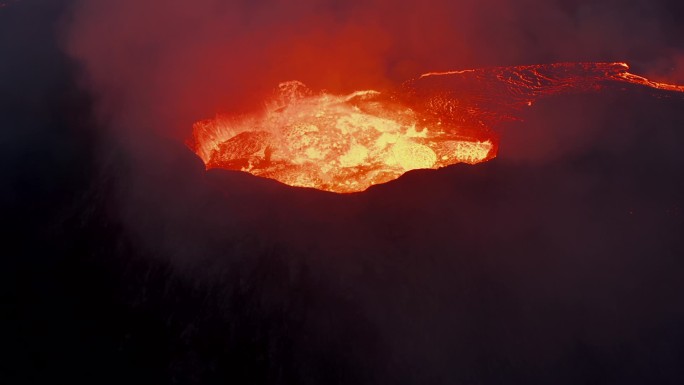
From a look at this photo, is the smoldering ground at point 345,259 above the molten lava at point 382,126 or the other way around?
the other way around

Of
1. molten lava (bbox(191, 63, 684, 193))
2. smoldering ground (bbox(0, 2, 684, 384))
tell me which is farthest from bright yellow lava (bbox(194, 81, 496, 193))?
smoldering ground (bbox(0, 2, 684, 384))

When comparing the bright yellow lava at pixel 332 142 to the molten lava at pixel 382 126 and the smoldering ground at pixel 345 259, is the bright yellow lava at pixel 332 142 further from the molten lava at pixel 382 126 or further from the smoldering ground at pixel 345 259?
the smoldering ground at pixel 345 259

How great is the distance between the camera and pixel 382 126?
827 centimetres

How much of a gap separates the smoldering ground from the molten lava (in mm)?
510

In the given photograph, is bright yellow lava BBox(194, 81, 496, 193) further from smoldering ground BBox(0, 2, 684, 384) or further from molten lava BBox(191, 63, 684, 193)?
smoldering ground BBox(0, 2, 684, 384)

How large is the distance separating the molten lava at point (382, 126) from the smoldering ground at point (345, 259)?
510 mm

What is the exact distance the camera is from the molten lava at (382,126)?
7512 millimetres

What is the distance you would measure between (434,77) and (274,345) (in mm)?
5950

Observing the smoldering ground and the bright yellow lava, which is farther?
the bright yellow lava

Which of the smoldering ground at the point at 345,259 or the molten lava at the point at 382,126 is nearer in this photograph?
the smoldering ground at the point at 345,259

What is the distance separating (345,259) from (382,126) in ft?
10.8

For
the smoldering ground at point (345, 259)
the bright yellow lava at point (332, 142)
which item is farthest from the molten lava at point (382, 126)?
the smoldering ground at point (345, 259)

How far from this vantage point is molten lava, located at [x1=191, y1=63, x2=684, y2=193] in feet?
24.6

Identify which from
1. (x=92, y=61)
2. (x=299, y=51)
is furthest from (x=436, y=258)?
(x=92, y=61)
